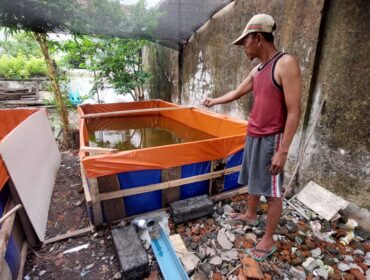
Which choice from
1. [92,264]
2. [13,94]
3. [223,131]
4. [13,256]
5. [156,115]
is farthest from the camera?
[13,94]

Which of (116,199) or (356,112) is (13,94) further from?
(356,112)

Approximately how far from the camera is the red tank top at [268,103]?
4.46ft

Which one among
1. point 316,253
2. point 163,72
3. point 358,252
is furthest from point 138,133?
point 358,252

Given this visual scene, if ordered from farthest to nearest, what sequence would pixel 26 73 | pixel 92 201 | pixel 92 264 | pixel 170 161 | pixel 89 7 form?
pixel 26 73 → pixel 89 7 → pixel 170 161 → pixel 92 201 → pixel 92 264

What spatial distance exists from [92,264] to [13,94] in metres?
8.68

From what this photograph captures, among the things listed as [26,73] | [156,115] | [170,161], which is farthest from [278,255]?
[26,73]

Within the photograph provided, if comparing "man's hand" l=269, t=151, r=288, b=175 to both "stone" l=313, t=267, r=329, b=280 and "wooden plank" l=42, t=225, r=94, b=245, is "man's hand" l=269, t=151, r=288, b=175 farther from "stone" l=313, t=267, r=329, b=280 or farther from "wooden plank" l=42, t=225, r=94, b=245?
"wooden plank" l=42, t=225, r=94, b=245

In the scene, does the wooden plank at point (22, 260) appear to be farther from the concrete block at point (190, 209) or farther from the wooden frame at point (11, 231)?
the concrete block at point (190, 209)

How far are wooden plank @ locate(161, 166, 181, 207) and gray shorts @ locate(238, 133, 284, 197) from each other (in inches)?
28.7

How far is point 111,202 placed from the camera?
188 cm

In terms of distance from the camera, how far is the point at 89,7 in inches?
133

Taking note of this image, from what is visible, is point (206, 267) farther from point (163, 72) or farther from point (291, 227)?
point (163, 72)

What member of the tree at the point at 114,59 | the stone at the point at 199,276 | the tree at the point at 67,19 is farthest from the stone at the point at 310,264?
the tree at the point at 114,59

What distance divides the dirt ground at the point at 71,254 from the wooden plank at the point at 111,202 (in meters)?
0.14
